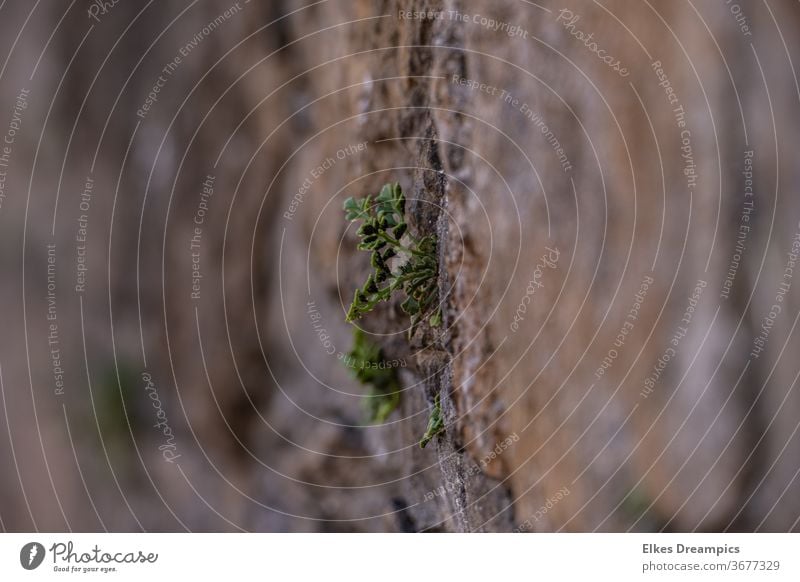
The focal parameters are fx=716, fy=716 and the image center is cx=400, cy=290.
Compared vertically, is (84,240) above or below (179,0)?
below

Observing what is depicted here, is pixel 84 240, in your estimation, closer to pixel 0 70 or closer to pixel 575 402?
pixel 0 70
